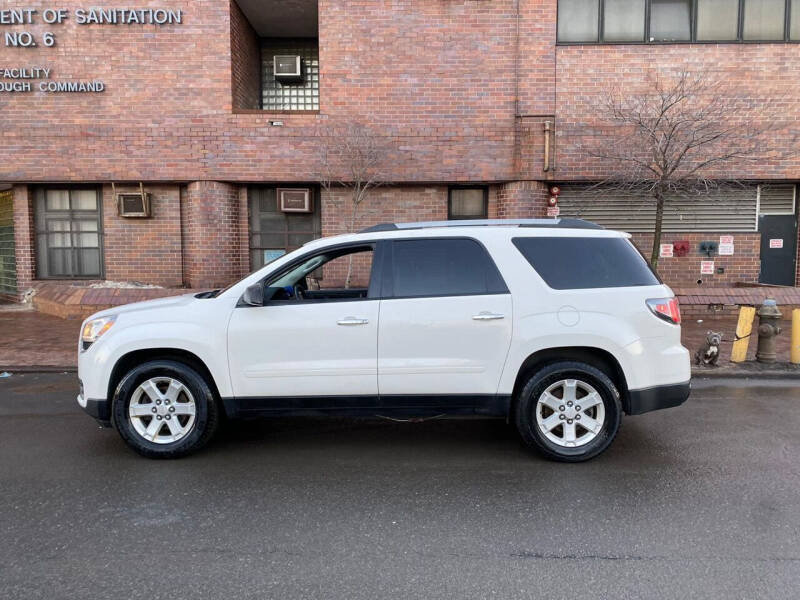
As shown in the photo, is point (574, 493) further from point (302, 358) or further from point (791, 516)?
point (302, 358)

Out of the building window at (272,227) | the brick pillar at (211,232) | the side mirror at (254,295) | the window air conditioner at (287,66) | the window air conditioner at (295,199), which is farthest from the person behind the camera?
the window air conditioner at (287,66)

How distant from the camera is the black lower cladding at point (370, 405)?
182 inches

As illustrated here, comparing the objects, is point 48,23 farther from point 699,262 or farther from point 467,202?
point 699,262

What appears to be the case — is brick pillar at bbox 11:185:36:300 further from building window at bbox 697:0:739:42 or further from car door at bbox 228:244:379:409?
building window at bbox 697:0:739:42

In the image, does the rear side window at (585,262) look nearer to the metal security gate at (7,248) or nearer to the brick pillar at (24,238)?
the brick pillar at (24,238)

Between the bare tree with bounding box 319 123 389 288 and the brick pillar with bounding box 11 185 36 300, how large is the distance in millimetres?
6799

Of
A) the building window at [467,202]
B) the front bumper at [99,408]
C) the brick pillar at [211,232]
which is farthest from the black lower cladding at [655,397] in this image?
the brick pillar at [211,232]

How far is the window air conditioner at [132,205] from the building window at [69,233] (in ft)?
2.93

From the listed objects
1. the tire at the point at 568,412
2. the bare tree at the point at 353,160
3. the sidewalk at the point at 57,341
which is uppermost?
the bare tree at the point at 353,160

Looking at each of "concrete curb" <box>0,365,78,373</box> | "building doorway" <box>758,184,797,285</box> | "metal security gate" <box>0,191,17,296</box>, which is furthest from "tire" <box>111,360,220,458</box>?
"building doorway" <box>758,184,797,285</box>

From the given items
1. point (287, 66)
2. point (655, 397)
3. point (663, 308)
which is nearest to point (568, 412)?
point (655, 397)

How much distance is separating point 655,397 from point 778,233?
11.0m

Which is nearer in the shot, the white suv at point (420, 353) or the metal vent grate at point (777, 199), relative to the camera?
the white suv at point (420, 353)

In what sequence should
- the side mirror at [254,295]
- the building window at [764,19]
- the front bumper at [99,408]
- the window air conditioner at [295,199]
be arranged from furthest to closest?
the window air conditioner at [295,199] < the building window at [764,19] < the front bumper at [99,408] < the side mirror at [254,295]
